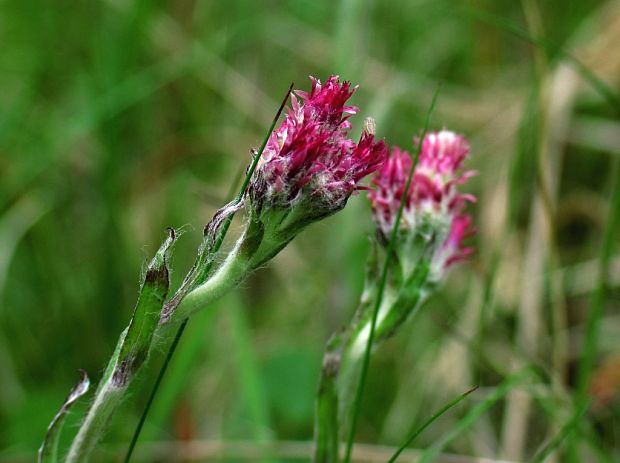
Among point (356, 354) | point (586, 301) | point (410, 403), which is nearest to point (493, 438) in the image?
point (410, 403)

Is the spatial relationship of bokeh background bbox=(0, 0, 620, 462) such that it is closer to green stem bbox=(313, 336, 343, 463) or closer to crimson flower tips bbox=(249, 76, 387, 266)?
green stem bbox=(313, 336, 343, 463)

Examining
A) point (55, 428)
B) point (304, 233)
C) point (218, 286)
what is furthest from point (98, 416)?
point (304, 233)

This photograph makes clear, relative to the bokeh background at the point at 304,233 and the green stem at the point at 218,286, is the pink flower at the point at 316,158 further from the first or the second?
the bokeh background at the point at 304,233

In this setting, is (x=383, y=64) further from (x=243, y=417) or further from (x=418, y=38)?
(x=243, y=417)

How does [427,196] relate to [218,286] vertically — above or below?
above

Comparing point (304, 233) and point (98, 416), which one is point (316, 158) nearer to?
point (98, 416)

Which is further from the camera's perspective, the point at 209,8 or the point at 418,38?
the point at 418,38

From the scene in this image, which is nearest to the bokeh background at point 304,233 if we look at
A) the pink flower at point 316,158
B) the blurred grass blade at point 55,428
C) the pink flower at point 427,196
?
the pink flower at point 427,196
